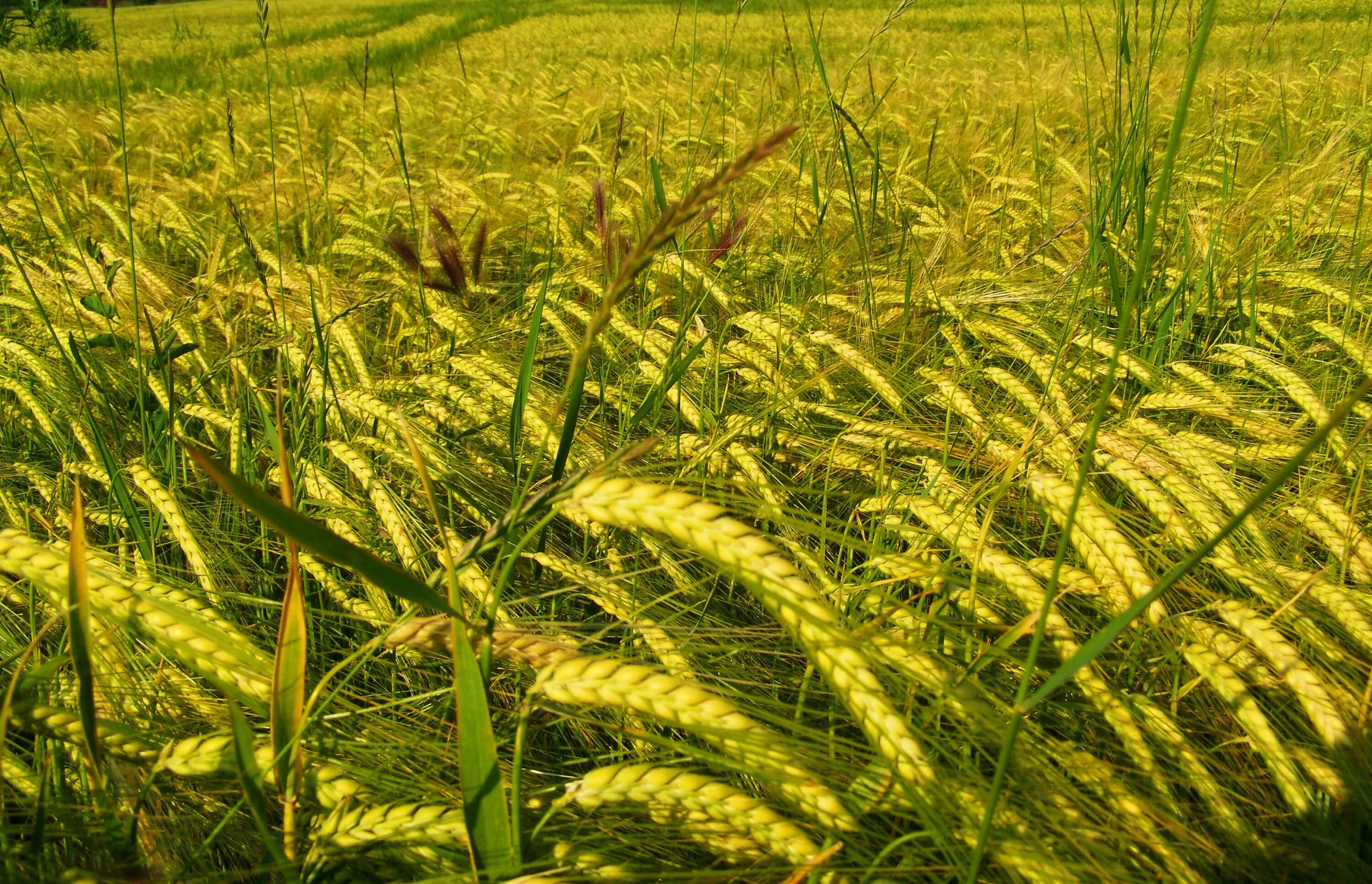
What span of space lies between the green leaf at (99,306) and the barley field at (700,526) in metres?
0.03

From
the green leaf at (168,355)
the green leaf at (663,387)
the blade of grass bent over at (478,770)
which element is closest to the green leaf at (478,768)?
the blade of grass bent over at (478,770)

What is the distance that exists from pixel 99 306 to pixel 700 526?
5.39 ft

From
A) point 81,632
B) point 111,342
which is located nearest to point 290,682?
point 81,632

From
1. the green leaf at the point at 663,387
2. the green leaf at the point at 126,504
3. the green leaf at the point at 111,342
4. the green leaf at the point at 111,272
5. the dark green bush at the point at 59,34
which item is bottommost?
the green leaf at the point at 126,504

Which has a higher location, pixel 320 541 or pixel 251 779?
pixel 320 541

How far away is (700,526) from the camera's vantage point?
542mm

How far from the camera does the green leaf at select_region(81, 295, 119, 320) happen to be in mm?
1593

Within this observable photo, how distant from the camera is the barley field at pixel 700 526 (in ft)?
2.02

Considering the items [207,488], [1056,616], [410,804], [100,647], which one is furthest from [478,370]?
[1056,616]

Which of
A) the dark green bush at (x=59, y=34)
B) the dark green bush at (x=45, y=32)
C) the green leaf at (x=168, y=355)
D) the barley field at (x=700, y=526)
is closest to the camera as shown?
the barley field at (x=700, y=526)

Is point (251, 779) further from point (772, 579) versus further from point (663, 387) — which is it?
point (663, 387)

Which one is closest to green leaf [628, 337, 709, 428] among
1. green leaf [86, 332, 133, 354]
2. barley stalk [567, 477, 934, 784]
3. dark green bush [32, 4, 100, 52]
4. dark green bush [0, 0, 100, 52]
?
barley stalk [567, 477, 934, 784]

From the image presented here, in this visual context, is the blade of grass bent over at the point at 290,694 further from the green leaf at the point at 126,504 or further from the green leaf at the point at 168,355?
the green leaf at the point at 168,355

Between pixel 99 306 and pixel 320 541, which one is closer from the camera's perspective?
pixel 320 541
